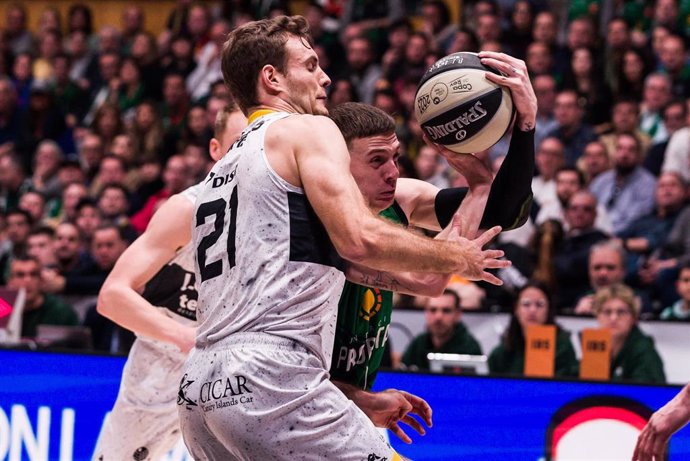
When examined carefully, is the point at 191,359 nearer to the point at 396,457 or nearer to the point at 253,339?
the point at 253,339

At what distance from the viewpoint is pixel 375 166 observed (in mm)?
4277

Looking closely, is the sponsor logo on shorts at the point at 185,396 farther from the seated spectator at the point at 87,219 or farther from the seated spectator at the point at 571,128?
the seated spectator at the point at 87,219

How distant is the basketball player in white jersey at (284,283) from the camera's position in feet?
11.9

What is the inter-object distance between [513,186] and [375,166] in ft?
1.63

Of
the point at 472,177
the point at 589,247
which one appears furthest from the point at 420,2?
the point at 472,177

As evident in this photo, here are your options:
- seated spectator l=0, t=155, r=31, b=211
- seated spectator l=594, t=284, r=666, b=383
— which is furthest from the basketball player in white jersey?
seated spectator l=0, t=155, r=31, b=211

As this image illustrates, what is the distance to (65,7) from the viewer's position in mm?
17969

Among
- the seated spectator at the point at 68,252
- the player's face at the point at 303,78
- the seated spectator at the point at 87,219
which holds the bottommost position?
the player's face at the point at 303,78

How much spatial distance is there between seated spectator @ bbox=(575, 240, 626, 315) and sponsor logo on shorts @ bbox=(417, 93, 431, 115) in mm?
4665

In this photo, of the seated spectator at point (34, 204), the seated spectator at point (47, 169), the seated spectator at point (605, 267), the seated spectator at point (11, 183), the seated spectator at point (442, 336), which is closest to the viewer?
the seated spectator at point (442, 336)

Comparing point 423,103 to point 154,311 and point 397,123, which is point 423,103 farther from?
point 397,123

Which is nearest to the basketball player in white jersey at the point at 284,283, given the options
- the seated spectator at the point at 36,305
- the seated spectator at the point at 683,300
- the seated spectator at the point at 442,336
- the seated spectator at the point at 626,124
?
the seated spectator at the point at 442,336

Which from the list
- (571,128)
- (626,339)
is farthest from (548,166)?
(626,339)

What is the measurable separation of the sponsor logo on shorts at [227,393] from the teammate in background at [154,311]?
140 centimetres
